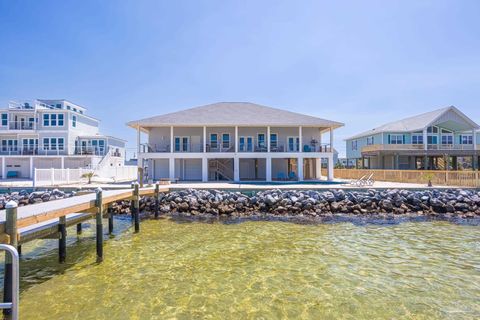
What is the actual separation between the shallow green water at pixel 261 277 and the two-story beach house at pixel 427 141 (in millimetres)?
24534

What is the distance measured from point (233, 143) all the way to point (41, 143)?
21900 mm

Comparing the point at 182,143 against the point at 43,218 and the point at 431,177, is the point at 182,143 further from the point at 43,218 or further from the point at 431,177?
the point at 431,177

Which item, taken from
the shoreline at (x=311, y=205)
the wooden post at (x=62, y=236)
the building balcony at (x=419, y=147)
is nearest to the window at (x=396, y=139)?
the building balcony at (x=419, y=147)

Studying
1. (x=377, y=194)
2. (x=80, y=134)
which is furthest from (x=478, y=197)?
(x=80, y=134)

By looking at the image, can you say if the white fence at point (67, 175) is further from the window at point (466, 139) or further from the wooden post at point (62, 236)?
the window at point (466, 139)

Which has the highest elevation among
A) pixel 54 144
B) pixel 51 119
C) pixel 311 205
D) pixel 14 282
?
pixel 51 119

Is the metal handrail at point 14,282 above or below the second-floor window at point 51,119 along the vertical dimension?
below

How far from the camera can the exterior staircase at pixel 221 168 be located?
2583cm

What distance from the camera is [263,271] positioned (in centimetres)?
725

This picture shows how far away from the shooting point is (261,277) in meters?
6.88

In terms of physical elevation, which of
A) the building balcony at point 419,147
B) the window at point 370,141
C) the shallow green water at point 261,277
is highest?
the window at point 370,141

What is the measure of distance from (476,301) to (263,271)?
448 cm

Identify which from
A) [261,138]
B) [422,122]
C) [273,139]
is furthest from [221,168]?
[422,122]

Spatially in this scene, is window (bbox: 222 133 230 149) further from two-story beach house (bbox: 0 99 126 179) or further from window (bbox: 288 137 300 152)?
two-story beach house (bbox: 0 99 126 179)
